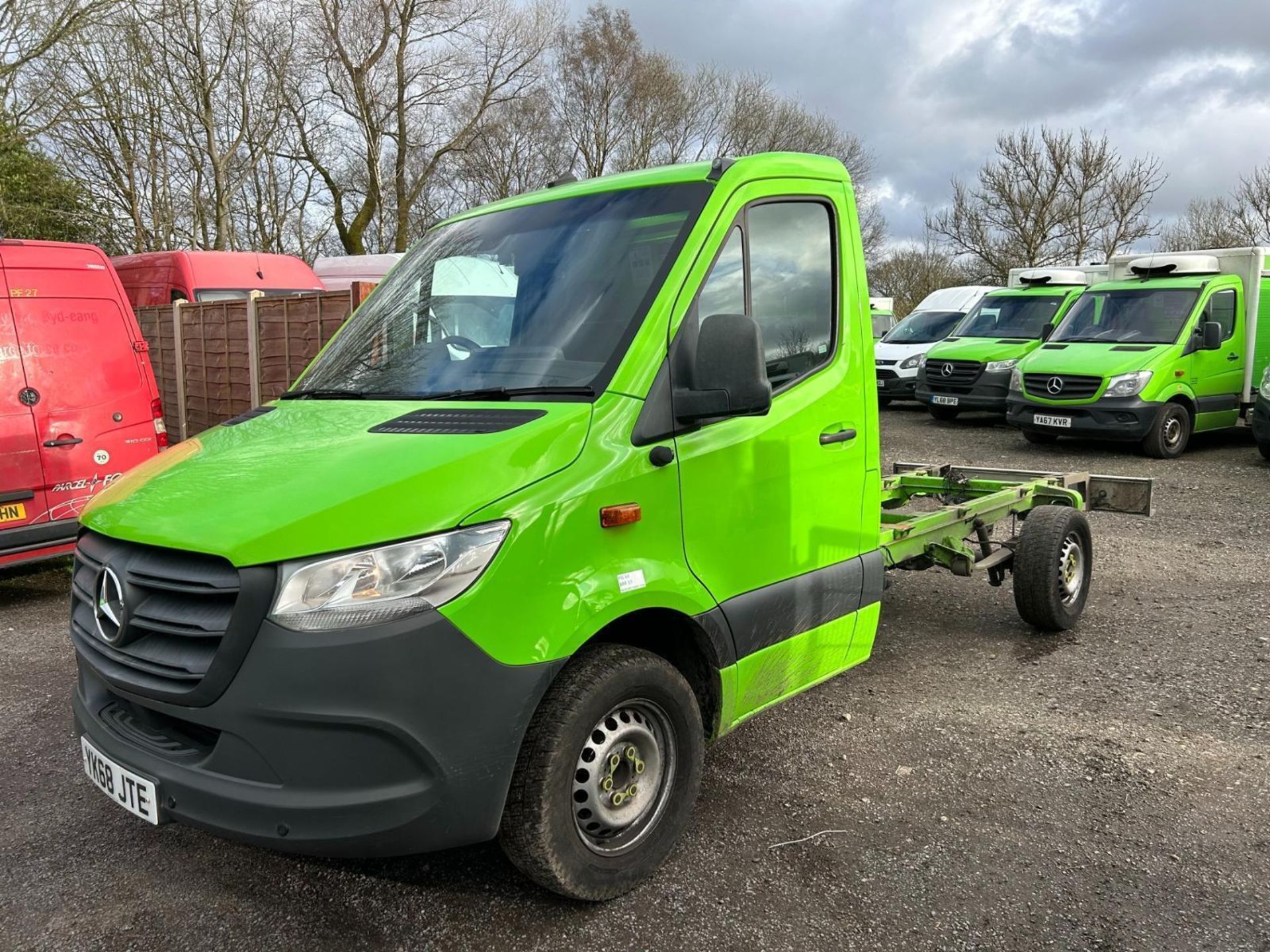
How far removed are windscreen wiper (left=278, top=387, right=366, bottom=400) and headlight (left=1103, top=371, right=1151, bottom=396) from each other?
10592mm

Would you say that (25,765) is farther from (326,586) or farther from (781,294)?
(781,294)

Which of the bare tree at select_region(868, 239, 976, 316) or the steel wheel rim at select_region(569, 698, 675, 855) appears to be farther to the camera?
the bare tree at select_region(868, 239, 976, 316)

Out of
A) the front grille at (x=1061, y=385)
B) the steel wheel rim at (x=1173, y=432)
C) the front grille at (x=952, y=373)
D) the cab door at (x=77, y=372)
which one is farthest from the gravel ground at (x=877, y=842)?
the front grille at (x=952, y=373)

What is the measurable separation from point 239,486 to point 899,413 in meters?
16.2

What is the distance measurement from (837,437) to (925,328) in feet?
53.5

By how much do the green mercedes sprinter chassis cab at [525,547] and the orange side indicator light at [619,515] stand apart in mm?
11

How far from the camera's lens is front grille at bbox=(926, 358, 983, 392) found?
48.4ft

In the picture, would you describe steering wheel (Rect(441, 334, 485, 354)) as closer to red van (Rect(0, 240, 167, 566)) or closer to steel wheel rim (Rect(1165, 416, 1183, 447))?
red van (Rect(0, 240, 167, 566))

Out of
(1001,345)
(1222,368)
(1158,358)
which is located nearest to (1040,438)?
(1158,358)

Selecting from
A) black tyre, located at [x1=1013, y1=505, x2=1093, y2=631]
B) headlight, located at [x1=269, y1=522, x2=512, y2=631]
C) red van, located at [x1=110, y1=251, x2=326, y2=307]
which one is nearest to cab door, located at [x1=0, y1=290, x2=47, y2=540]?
headlight, located at [x1=269, y1=522, x2=512, y2=631]

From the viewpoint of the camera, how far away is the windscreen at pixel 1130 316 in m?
12.0

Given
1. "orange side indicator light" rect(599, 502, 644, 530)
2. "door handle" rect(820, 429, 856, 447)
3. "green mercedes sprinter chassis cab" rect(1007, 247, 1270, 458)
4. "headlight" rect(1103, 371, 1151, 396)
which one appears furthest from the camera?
"green mercedes sprinter chassis cab" rect(1007, 247, 1270, 458)

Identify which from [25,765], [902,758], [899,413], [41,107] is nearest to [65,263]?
[25,765]

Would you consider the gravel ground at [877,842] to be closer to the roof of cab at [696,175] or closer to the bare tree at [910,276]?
Result: the roof of cab at [696,175]
